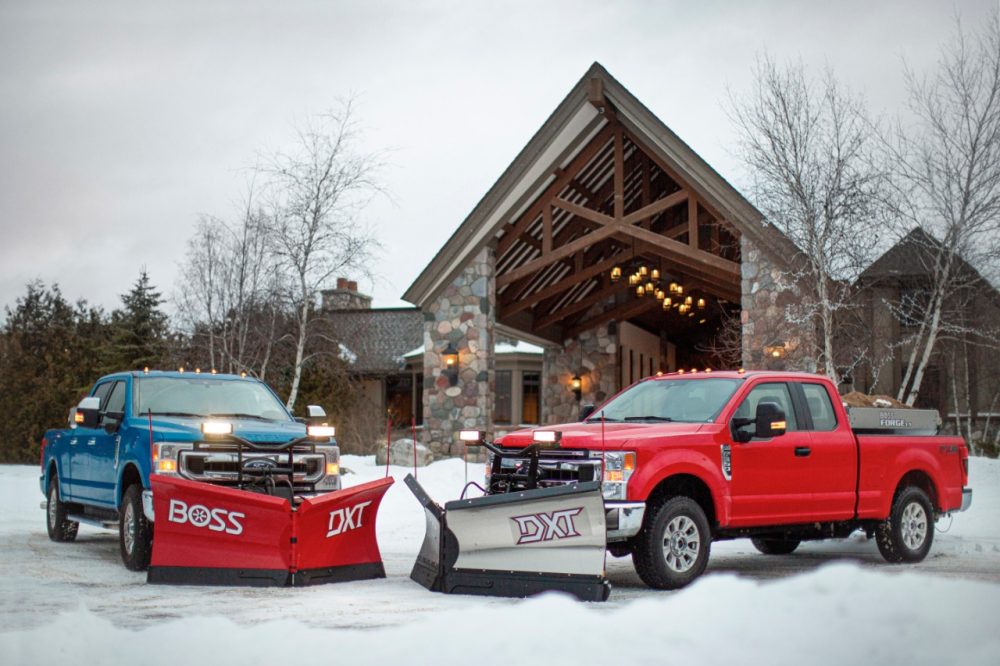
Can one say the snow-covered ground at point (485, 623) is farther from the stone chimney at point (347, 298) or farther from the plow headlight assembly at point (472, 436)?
the stone chimney at point (347, 298)

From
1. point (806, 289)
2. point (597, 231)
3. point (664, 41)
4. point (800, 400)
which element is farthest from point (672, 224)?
point (800, 400)

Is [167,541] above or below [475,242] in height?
below

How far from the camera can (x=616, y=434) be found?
29.0 feet

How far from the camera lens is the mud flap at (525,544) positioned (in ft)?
25.7

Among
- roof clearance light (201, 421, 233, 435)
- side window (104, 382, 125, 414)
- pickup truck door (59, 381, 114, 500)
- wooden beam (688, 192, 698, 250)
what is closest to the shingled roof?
wooden beam (688, 192, 698, 250)

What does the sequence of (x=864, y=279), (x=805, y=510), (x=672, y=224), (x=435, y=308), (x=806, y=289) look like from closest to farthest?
(x=805, y=510), (x=806, y=289), (x=864, y=279), (x=435, y=308), (x=672, y=224)

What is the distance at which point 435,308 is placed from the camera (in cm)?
2244

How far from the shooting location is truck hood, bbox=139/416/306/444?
375 inches

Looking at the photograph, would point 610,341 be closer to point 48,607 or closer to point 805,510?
point 805,510

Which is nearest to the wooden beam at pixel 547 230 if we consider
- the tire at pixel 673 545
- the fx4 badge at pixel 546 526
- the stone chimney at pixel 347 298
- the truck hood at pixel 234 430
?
the truck hood at pixel 234 430

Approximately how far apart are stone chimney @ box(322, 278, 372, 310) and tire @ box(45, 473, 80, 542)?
86.7 ft

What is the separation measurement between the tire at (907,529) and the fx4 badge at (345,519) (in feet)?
16.6

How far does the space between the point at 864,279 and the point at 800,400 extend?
11745 millimetres

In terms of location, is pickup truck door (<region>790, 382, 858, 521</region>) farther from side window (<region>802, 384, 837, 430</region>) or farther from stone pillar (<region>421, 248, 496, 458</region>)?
stone pillar (<region>421, 248, 496, 458</region>)
